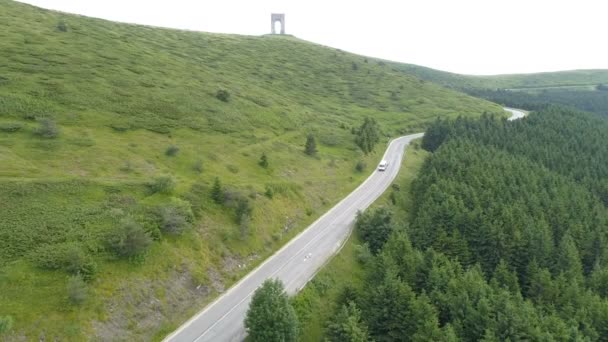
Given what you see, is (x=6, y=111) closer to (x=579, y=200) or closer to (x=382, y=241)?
(x=382, y=241)

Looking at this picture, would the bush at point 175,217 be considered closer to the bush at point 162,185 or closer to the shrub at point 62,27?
the bush at point 162,185

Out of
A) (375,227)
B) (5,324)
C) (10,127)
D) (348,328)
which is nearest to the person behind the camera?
(5,324)

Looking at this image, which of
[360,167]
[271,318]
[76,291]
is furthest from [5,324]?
[360,167]

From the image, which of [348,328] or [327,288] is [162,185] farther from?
[348,328]

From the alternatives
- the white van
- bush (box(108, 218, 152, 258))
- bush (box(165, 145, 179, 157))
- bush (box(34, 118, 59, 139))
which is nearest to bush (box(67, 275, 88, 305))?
bush (box(108, 218, 152, 258))

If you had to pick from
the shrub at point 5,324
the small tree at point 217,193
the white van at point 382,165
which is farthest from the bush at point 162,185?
the white van at point 382,165

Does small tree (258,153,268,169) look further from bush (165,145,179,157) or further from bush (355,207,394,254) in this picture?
bush (355,207,394,254)

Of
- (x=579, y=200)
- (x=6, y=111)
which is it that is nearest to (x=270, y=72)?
(x=6, y=111)
